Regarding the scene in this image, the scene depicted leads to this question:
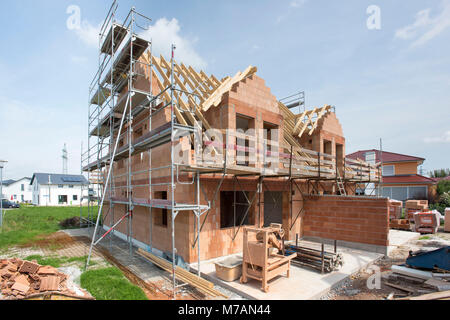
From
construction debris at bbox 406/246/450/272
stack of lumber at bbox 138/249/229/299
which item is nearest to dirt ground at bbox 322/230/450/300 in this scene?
construction debris at bbox 406/246/450/272

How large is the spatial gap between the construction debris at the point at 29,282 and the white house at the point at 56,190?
4216 cm

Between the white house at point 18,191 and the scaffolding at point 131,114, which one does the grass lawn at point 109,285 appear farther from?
the white house at point 18,191

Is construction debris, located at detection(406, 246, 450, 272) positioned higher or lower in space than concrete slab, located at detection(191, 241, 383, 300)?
higher

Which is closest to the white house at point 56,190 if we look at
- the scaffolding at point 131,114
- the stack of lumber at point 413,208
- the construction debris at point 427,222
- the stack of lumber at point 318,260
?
the scaffolding at point 131,114

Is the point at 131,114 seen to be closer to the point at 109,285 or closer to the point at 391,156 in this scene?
the point at 109,285

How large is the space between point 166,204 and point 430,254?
791 centimetres

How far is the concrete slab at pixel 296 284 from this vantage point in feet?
19.3

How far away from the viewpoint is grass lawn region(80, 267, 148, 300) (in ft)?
19.1

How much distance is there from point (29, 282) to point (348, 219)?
37.9 ft

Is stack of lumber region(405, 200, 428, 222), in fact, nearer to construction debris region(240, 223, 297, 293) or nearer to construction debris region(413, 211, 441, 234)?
construction debris region(413, 211, 441, 234)

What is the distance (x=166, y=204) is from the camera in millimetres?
7176

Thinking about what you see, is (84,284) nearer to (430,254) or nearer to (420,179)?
(430,254)

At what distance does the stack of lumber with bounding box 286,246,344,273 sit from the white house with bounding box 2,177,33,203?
67.3m
